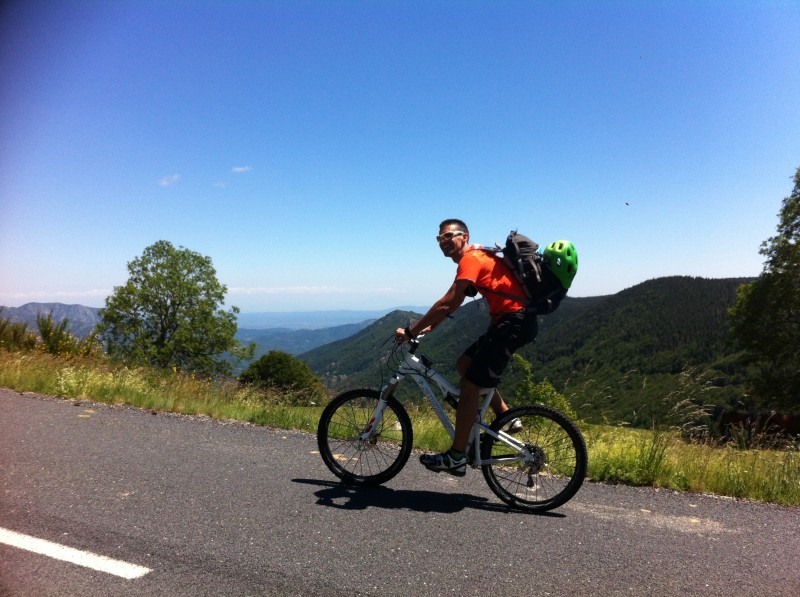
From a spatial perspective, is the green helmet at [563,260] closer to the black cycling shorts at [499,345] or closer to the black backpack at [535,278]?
the black backpack at [535,278]

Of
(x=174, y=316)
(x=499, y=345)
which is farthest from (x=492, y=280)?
(x=174, y=316)

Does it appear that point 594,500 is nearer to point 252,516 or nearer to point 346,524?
point 346,524

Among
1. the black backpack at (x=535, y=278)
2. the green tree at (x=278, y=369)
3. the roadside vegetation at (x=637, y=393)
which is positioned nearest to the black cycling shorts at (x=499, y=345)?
the black backpack at (x=535, y=278)

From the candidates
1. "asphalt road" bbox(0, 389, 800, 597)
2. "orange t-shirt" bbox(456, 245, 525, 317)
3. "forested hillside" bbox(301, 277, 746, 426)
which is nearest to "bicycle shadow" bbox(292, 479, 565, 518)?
"asphalt road" bbox(0, 389, 800, 597)

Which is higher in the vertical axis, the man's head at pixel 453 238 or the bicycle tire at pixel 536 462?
the man's head at pixel 453 238

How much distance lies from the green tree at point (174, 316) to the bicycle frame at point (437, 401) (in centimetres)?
3806

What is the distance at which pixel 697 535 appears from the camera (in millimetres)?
3305

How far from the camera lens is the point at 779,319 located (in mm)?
26547

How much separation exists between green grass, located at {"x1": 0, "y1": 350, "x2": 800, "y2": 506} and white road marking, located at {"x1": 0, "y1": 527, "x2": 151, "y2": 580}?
3379 millimetres

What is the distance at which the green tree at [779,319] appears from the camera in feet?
84.5

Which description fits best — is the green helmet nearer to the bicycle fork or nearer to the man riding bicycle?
the man riding bicycle

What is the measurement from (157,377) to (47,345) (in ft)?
19.9

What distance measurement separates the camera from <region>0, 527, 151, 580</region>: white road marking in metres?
2.54

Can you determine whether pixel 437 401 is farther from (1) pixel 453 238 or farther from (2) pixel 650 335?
(2) pixel 650 335
